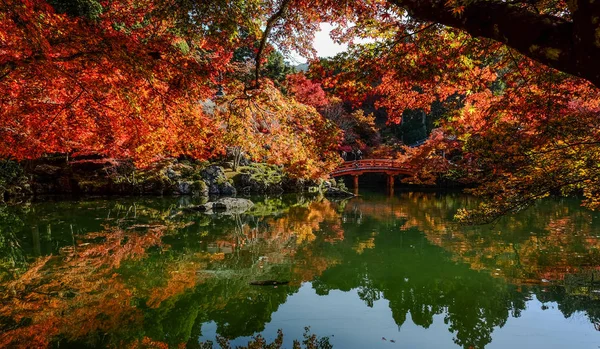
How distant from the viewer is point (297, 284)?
5242 millimetres

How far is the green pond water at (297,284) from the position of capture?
3777mm

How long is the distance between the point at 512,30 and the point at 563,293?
4422 mm

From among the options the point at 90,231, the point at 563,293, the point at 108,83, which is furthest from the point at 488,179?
the point at 90,231

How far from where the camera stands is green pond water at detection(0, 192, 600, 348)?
3.78 m

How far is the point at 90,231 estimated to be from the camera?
8.48m

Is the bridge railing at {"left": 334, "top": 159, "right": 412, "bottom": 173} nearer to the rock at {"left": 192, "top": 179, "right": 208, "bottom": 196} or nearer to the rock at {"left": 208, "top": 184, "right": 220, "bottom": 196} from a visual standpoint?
the rock at {"left": 208, "top": 184, "right": 220, "bottom": 196}

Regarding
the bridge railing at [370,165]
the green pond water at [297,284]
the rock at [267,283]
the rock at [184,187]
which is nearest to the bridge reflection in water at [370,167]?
the bridge railing at [370,165]

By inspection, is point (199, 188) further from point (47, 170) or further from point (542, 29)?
point (542, 29)

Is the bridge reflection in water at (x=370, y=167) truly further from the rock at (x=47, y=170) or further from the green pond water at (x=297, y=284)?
the rock at (x=47, y=170)

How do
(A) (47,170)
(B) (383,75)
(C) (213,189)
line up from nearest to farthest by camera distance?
(B) (383,75), (A) (47,170), (C) (213,189)

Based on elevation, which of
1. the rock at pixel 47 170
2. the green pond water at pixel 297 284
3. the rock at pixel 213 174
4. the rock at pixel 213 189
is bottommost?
the green pond water at pixel 297 284

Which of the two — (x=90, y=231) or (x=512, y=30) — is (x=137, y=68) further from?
(x=90, y=231)

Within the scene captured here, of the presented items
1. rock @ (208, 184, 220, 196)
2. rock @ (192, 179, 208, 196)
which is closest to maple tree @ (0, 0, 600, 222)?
rock @ (192, 179, 208, 196)

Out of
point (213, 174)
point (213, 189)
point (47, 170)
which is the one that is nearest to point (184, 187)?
point (213, 189)
